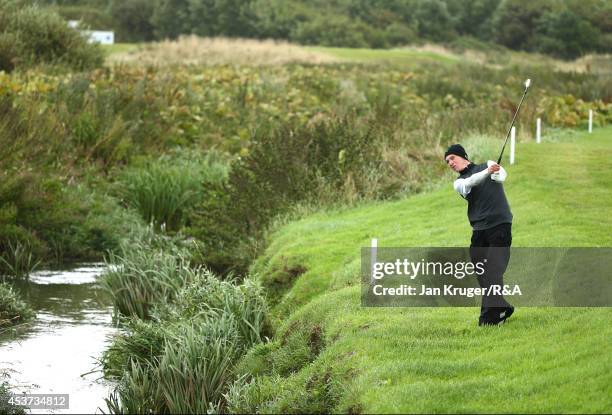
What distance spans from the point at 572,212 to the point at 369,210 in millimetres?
4756

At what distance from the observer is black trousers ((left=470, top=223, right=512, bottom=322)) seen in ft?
34.0

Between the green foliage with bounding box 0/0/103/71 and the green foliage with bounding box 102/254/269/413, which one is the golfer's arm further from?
the green foliage with bounding box 0/0/103/71

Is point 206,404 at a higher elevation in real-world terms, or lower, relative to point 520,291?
lower

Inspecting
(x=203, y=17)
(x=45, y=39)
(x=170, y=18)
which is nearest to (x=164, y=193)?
(x=45, y=39)

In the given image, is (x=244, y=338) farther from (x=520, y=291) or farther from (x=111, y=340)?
(x=520, y=291)

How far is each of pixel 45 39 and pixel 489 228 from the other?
30177 millimetres

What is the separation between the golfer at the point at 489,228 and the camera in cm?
1035

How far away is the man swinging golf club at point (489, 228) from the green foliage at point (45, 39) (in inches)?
1080

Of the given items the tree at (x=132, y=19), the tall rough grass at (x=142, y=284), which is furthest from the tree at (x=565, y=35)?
the tall rough grass at (x=142, y=284)

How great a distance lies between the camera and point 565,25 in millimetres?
67000

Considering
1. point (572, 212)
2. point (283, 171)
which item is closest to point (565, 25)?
point (283, 171)

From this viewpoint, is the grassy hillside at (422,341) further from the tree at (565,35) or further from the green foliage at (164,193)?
the tree at (565,35)

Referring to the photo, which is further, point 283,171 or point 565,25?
point 565,25

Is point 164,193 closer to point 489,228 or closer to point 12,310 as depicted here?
point 12,310
